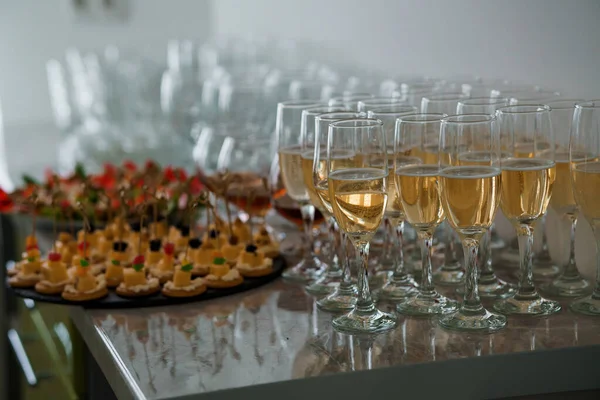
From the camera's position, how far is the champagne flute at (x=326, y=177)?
127 centimetres

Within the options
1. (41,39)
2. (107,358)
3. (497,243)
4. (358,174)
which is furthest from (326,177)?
(41,39)

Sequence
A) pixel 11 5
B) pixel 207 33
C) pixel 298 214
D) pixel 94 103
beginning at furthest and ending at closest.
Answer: pixel 207 33, pixel 11 5, pixel 94 103, pixel 298 214

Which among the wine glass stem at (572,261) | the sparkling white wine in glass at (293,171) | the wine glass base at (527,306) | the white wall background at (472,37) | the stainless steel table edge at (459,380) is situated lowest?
the stainless steel table edge at (459,380)

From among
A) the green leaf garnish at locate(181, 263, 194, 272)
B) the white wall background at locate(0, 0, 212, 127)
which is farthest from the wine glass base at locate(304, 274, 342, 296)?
the white wall background at locate(0, 0, 212, 127)

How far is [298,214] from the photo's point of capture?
1.79m

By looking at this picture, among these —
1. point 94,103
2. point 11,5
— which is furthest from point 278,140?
point 11,5

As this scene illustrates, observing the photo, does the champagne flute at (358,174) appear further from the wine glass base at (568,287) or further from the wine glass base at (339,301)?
the wine glass base at (568,287)

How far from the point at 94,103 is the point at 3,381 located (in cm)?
173

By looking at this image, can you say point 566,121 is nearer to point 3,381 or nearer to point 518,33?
point 518,33

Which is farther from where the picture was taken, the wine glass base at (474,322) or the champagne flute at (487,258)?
the champagne flute at (487,258)

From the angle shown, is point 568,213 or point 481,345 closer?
point 481,345

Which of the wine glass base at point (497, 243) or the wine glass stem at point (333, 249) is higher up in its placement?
the wine glass stem at point (333, 249)

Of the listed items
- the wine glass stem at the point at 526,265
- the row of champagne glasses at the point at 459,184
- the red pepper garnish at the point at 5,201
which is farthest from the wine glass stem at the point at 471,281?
the red pepper garnish at the point at 5,201

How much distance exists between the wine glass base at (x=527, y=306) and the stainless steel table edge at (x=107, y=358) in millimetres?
572
